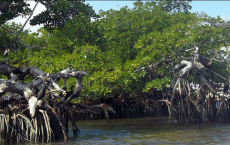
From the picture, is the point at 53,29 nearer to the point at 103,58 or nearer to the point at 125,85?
the point at 103,58

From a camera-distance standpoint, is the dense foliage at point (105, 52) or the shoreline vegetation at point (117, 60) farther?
the dense foliage at point (105, 52)

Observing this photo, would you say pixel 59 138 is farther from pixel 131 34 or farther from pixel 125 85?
pixel 131 34

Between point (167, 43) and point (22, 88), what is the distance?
27.3ft

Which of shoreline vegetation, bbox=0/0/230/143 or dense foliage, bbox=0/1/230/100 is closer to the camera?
shoreline vegetation, bbox=0/0/230/143

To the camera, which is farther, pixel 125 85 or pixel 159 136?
pixel 125 85

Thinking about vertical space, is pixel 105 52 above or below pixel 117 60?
above

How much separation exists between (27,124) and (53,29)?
8131 millimetres

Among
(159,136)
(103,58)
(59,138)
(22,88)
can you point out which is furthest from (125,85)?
(22,88)

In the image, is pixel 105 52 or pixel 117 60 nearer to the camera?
pixel 117 60

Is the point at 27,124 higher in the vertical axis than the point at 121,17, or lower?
lower

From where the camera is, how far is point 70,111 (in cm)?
1032

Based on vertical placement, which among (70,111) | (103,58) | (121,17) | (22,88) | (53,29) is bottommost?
(70,111)

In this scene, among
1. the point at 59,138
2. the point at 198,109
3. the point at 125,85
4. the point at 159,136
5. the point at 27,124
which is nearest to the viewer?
the point at 27,124

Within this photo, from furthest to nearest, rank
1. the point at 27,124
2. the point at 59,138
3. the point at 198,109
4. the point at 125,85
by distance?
the point at 125,85 < the point at 198,109 < the point at 59,138 < the point at 27,124
